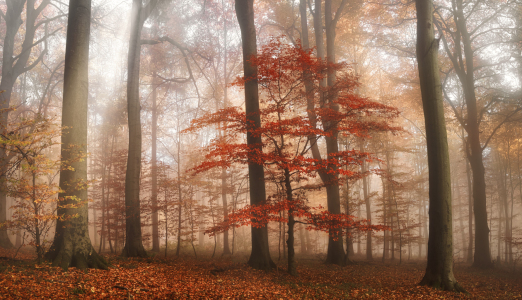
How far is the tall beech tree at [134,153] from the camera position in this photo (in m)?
8.44

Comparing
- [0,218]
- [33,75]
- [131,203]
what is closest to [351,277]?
[131,203]

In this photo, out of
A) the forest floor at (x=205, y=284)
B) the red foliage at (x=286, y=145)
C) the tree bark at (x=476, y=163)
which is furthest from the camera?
the tree bark at (x=476, y=163)

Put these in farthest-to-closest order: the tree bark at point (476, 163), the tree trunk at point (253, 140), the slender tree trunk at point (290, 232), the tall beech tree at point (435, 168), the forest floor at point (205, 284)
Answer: the tree bark at point (476, 163) < the tree trunk at point (253, 140) < the slender tree trunk at point (290, 232) < the tall beech tree at point (435, 168) < the forest floor at point (205, 284)

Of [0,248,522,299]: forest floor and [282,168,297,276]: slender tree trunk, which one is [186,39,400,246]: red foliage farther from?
[0,248,522,299]: forest floor

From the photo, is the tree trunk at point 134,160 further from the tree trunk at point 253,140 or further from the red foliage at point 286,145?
the tree trunk at point 253,140

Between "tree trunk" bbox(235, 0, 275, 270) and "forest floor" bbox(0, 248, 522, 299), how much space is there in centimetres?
43

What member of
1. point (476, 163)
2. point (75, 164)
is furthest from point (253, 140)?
point (476, 163)

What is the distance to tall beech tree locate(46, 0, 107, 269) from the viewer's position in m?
5.51

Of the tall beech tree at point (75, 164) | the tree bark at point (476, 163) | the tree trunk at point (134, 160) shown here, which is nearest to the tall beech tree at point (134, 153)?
the tree trunk at point (134, 160)

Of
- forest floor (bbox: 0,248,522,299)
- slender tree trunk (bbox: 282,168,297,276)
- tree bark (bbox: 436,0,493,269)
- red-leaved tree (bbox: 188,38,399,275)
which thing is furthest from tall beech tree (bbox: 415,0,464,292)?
tree bark (bbox: 436,0,493,269)

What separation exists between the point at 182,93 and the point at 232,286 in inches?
586

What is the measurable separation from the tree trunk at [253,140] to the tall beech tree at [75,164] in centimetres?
385

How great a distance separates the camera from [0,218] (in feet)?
37.9

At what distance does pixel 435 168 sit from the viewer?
20.9ft
